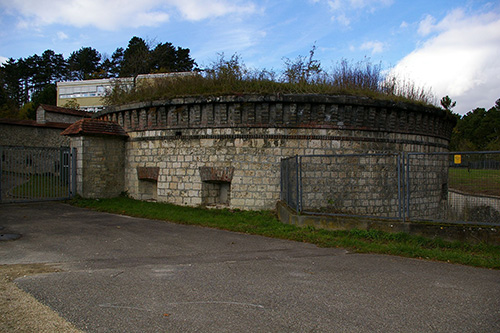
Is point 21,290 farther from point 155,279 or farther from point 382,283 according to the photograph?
point 382,283

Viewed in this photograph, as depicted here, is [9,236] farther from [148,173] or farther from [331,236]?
[331,236]

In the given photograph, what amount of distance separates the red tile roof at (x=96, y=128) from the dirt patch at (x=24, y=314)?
8781 mm

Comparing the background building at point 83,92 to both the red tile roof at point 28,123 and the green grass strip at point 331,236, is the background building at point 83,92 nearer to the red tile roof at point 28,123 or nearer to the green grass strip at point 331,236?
the red tile roof at point 28,123

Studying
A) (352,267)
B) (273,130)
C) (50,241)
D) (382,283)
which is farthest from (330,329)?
(273,130)

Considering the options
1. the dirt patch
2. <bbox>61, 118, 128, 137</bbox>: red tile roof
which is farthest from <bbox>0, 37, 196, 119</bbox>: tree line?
the dirt patch

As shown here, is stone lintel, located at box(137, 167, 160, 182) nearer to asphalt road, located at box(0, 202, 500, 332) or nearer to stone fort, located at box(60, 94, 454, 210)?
stone fort, located at box(60, 94, 454, 210)

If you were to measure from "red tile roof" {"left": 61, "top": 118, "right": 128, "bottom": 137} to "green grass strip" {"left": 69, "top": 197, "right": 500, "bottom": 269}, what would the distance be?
306cm

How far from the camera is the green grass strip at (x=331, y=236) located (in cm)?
672

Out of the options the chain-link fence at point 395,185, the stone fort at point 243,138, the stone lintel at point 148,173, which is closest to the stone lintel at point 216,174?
the stone fort at point 243,138

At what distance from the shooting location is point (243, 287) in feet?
15.9

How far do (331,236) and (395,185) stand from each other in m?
4.48

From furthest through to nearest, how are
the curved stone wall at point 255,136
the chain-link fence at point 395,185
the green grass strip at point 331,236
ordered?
the curved stone wall at point 255,136 < the chain-link fence at point 395,185 < the green grass strip at point 331,236

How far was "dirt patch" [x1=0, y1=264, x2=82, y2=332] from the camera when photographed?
11.5ft

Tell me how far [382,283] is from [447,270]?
1527 millimetres
